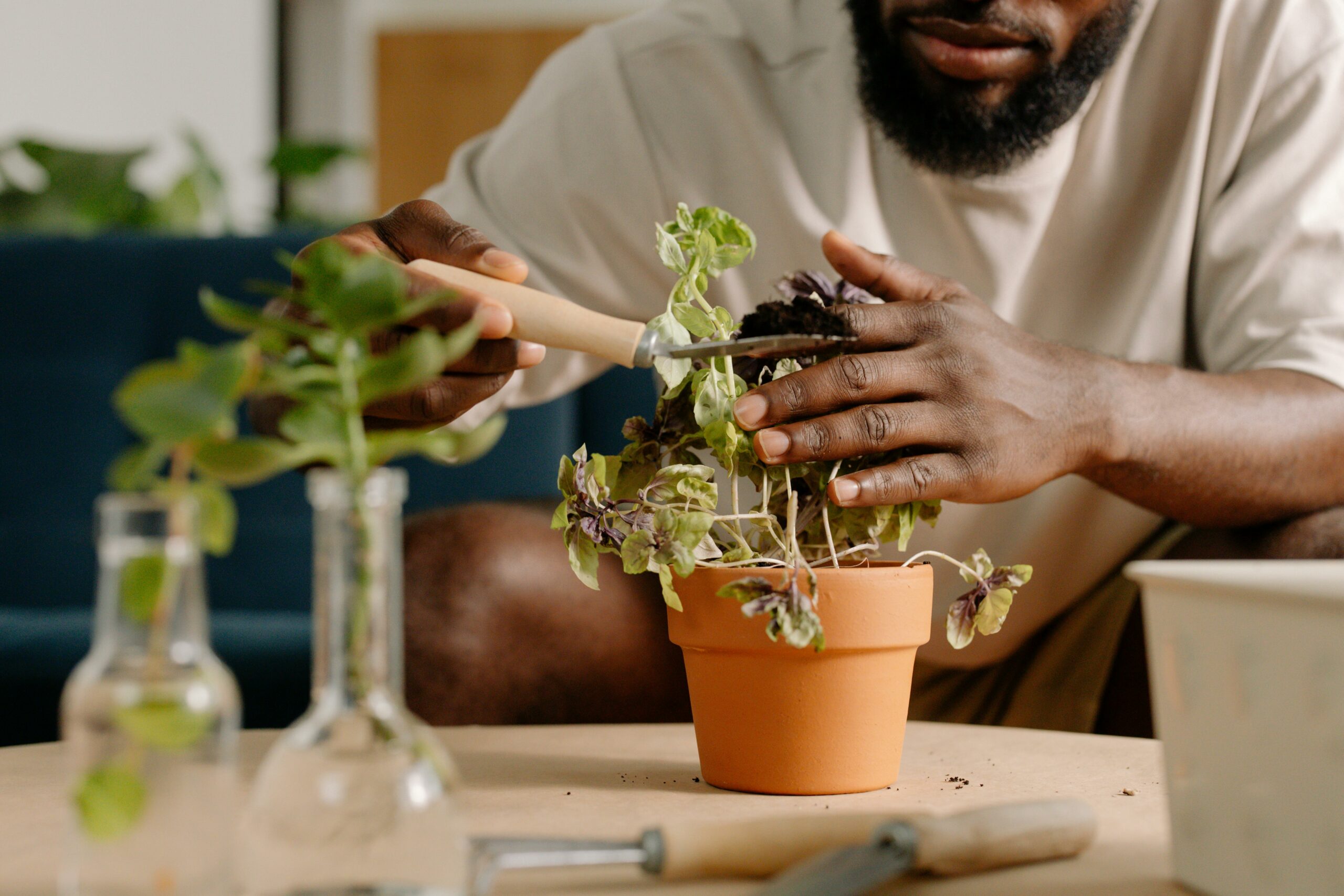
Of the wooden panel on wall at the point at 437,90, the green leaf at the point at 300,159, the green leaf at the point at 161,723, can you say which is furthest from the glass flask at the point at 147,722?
the wooden panel on wall at the point at 437,90

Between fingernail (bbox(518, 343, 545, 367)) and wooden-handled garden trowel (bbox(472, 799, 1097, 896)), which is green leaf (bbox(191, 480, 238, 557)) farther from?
fingernail (bbox(518, 343, 545, 367))

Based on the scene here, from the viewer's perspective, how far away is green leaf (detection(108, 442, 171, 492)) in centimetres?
34

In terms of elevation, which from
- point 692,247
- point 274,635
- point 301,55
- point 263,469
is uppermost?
point 301,55

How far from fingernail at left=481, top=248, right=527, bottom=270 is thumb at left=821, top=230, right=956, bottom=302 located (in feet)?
0.59

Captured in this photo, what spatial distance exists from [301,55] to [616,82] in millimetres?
3615

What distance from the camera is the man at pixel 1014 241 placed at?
967mm

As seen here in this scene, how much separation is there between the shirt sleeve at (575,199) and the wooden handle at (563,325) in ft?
1.99

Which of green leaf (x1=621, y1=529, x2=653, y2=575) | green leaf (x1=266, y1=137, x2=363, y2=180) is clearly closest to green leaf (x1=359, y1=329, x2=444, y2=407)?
green leaf (x1=621, y1=529, x2=653, y2=575)

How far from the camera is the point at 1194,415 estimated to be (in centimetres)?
90

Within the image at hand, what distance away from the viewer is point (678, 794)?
24.6 inches

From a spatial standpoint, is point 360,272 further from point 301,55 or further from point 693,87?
point 301,55

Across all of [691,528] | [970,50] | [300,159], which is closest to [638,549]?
[691,528]

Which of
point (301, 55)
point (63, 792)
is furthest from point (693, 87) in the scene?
point (301, 55)

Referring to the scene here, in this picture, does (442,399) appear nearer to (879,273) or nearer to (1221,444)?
(879,273)
